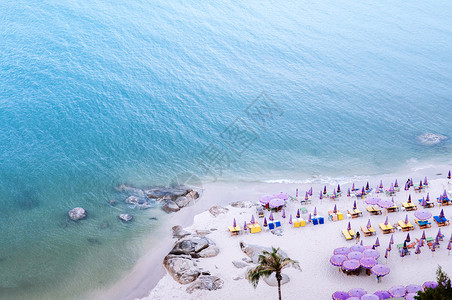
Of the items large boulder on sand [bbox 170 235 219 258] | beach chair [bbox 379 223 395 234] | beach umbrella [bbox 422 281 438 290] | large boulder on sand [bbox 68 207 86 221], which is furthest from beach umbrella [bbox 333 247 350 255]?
large boulder on sand [bbox 68 207 86 221]

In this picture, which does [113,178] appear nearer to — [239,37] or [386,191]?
[386,191]

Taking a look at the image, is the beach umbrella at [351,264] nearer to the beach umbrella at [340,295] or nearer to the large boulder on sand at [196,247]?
the beach umbrella at [340,295]

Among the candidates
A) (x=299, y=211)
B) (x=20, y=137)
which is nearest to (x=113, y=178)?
(x=20, y=137)

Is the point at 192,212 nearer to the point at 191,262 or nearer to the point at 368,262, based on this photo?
the point at 191,262

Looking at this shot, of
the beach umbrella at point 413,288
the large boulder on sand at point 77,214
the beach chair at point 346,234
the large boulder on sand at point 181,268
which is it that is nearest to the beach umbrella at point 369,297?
the beach umbrella at point 413,288

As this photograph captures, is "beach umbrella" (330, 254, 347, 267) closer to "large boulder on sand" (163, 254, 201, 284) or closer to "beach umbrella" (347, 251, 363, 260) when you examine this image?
"beach umbrella" (347, 251, 363, 260)

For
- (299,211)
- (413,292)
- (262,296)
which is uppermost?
(299,211)
